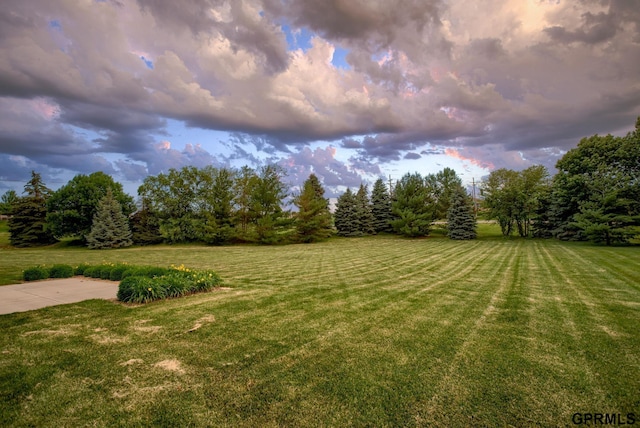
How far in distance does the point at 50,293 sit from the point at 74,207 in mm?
31899

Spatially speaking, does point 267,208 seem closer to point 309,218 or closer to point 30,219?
point 309,218

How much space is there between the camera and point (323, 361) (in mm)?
3754

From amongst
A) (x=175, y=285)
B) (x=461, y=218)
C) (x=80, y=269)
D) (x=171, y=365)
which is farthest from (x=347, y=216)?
(x=171, y=365)

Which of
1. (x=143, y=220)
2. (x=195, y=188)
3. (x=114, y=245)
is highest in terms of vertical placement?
(x=195, y=188)

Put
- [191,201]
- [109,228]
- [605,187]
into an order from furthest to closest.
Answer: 1. [191,201]
2. [109,228]
3. [605,187]

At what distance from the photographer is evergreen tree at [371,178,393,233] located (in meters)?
39.4

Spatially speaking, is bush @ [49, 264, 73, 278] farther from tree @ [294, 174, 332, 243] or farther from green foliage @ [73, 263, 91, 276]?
tree @ [294, 174, 332, 243]

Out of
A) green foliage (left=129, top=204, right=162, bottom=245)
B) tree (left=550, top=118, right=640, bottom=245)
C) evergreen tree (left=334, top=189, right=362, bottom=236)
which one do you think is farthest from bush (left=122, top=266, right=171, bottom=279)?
evergreen tree (left=334, top=189, right=362, bottom=236)

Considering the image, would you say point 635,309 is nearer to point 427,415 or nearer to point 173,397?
point 427,415

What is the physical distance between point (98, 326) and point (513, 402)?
5877mm

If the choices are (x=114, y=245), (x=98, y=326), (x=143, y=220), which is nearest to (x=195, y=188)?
(x=143, y=220)

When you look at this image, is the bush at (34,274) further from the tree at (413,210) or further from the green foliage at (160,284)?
the tree at (413,210)

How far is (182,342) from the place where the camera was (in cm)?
431

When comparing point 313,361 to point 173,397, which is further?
point 313,361
